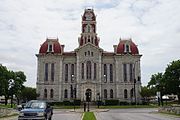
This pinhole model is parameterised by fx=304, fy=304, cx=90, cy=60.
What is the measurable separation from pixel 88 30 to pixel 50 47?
11.5 m

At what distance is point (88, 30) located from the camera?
84.2 meters

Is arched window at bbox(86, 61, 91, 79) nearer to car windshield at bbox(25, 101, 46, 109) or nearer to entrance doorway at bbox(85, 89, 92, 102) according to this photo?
entrance doorway at bbox(85, 89, 92, 102)

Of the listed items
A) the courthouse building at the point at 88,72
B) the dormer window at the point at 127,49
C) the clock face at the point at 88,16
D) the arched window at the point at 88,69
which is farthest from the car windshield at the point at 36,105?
the clock face at the point at 88,16

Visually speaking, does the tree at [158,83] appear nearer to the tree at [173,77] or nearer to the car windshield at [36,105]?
the tree at [173,77]

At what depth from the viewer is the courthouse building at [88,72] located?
80062mm

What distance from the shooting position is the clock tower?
83500 millimetres

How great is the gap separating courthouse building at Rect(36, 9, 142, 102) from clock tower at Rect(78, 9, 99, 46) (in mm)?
275

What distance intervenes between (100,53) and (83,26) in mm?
10206

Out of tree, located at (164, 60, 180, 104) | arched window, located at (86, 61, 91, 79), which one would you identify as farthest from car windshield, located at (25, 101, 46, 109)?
arched window, located at (86, 61, 91, 79)

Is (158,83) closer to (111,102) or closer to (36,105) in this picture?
(111,102)

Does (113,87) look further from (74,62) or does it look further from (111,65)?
(74,62)

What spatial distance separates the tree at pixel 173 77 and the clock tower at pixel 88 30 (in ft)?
85.5

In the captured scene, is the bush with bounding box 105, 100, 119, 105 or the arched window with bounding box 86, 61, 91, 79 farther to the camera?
the arched window with bounding box 86, 61, 91, 79

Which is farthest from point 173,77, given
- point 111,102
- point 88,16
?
point 88,16
